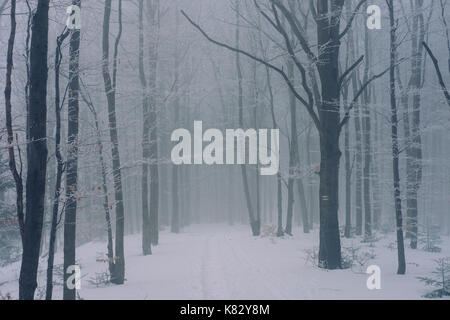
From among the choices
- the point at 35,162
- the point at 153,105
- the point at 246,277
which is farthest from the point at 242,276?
the point at 153,105

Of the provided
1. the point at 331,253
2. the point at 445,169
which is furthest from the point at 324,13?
the point at 445,169

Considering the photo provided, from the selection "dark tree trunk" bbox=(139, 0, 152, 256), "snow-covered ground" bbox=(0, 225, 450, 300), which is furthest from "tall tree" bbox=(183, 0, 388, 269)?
"dark tree trunk" bbox=(139, 0, 152, 256)

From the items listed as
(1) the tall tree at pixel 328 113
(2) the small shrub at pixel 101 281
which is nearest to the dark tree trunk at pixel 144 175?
(2) the small shrub at pixel 101 281

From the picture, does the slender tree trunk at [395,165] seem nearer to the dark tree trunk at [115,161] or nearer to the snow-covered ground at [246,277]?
the snow-covered ground at [246,277]

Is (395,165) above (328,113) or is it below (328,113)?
below

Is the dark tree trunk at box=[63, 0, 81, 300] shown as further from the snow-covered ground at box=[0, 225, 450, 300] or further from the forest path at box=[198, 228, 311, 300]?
the forest path at box=[198, 228, 311, 300]

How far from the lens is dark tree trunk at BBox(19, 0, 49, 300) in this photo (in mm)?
5984

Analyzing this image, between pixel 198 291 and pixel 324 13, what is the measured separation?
7613mm

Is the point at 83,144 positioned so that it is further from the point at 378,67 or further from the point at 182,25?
the point at 378,67

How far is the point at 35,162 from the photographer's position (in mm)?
6051

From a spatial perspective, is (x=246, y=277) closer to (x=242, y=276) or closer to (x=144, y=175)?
(x=242, y=276)

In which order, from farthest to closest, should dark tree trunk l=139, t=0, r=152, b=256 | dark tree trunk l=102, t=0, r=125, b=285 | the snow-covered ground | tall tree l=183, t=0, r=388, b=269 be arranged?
1. dark tree trunk l=139, t=0, r=152, b=256
2. dark tree trunk l=102, t=0, r=125, b=285
3. tall tree l=183, t=0, r=388, b=269
4. the snow-covered ground

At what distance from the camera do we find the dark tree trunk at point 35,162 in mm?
5984
